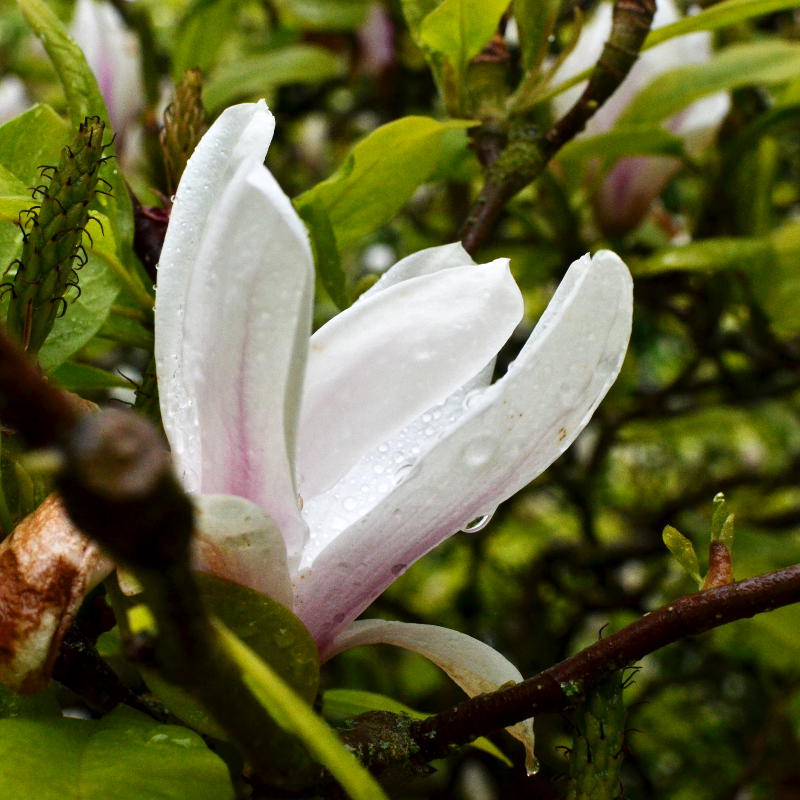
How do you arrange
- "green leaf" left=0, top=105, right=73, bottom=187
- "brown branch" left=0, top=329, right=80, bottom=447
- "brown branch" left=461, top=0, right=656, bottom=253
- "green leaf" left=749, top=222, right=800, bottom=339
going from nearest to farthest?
1. "brown branch" left=0, top=329, right=80, bottom=447
2. "green leaf" left=0, top=105, right=73, bottom=187
3. "brown branch" left=461, top=0, right=656, bottom=253
4. "green leaf" left=749, top=222, right=800, bottom=339

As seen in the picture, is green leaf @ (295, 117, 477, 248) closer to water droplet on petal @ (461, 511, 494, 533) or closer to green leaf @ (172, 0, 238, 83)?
water droplet on petal @ (461, 511, 494, 533)

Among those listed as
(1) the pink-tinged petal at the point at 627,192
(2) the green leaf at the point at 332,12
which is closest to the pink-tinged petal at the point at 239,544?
(1) the pink-tinged petal at the point at 627,192

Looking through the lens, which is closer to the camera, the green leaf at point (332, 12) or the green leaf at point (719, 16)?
the green leaf at point (719, 16)

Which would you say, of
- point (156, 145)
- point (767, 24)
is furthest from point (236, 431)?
point (767, 24)

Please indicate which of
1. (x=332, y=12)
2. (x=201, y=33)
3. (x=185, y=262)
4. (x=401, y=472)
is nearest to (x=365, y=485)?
(x=401, y=472)

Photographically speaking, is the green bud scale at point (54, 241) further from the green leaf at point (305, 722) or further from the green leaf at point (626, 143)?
the green leaf at point (626, 143)

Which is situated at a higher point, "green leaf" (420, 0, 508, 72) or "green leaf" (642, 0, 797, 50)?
"green leaf" (420, 0, 508, 72)

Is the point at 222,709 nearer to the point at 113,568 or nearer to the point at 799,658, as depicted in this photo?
the point at 113,568

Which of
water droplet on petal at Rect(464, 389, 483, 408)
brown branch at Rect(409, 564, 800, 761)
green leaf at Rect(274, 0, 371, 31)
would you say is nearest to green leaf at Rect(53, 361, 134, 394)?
water droplet on petal at Rect(464, 389, 483, 408)
